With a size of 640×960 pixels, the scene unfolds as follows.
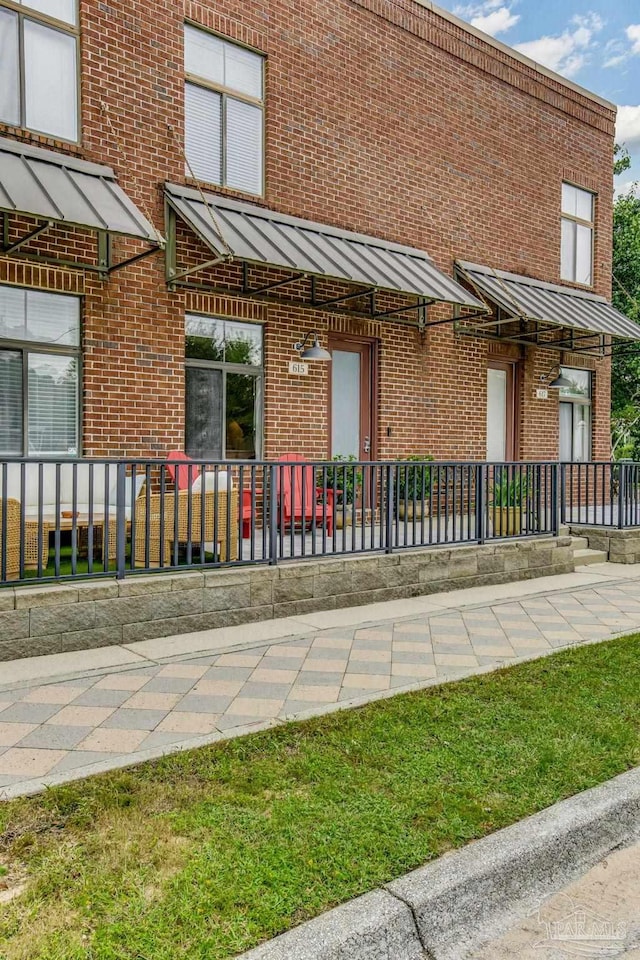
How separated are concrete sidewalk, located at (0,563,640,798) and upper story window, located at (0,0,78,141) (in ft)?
18.6

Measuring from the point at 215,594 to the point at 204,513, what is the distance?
25.5 inches

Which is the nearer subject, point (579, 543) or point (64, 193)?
point (64, 193)

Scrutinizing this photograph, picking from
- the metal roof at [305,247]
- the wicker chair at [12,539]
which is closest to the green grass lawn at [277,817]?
the wicker chair at [12,539]

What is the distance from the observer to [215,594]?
5.77 metres

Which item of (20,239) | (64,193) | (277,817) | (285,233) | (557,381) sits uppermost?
(285,233)

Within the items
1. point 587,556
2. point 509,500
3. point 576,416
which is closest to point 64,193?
point 509,500

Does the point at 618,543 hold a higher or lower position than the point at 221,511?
lower

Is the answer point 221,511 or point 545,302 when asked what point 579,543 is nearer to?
point 545,302

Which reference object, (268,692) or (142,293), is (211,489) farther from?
(142,293)

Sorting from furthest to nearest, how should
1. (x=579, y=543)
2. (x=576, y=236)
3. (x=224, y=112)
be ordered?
1. (x=576, y=236)
2. (x=579, y=543)
3. (x=224, y=112)

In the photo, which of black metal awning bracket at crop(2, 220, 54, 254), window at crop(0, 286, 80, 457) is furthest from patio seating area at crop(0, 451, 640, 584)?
black metal awning bracket at crop(2, 220, 54, 254)

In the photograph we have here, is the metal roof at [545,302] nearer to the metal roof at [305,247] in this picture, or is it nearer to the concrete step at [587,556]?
the metal roof at [305,247]

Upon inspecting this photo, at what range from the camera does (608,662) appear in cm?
491

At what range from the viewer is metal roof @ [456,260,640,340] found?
36.7 ft
